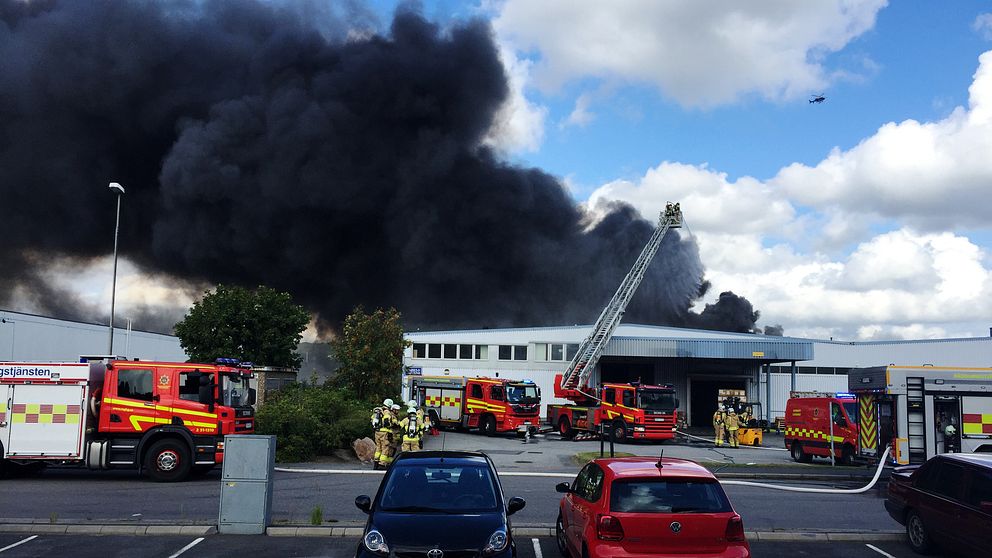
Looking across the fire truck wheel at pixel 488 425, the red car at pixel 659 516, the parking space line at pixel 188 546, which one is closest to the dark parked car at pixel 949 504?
the red car at pixel 659 516

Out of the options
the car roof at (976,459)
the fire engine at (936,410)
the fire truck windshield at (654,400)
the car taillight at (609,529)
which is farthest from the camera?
the fire truck windshield at (654,400)

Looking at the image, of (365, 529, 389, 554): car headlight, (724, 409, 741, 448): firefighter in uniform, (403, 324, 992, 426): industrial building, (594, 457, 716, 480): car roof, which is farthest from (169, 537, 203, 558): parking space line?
(403, 324, 992, 426): industrial building

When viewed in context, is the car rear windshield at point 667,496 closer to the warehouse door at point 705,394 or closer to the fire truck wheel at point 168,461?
the fire truck wheel at point 168,461

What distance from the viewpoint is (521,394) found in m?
30.5

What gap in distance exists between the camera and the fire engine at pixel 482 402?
30.0m

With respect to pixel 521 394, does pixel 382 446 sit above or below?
below

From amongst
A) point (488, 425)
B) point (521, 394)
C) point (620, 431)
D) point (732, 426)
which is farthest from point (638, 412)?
point (488, 425)

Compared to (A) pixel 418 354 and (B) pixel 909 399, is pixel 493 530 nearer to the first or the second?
(B) pixel 909 399

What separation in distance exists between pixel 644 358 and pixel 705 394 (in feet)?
12.9

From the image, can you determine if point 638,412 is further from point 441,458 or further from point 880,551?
point 441,458

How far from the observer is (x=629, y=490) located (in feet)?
23.4

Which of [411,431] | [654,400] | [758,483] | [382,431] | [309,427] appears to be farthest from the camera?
[654,400]

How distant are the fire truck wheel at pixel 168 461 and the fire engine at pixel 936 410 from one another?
596 inches

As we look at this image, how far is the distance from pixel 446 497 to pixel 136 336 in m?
55.9
